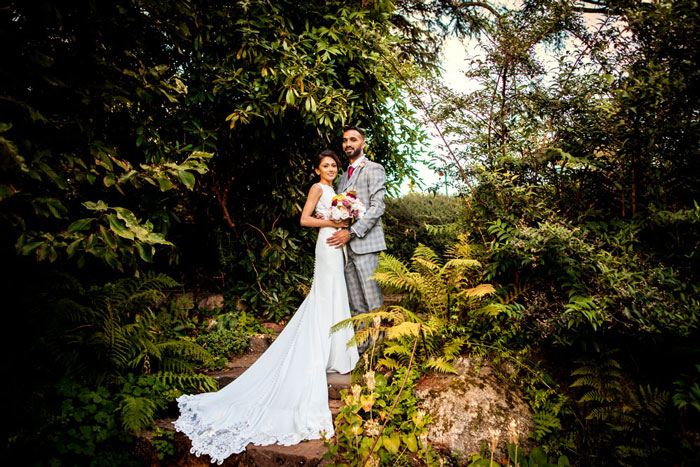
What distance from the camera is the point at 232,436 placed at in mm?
2965

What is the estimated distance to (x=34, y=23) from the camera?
2182 mm

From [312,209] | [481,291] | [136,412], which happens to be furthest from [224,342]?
[481,291]

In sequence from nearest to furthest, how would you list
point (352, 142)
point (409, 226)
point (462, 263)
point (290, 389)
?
point (462, 263) → point (290, 389) → point (352, 142) → point (409, 226)

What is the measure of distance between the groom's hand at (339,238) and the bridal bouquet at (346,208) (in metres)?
0.17

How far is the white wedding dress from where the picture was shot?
117 inches

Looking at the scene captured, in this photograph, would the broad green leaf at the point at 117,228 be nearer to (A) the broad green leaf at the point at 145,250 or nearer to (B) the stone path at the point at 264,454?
(A) the broad green leaf at the point at 145,250

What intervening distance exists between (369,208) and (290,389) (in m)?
2.03

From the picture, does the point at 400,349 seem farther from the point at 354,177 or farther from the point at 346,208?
the point at 354,177

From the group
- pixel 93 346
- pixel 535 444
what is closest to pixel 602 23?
pixel 535 444

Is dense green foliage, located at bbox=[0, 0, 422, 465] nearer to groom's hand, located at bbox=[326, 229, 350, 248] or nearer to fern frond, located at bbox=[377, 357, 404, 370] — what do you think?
groom's hand, located at bbox=[326, 229, 350, 248]

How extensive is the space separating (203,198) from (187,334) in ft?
6.56

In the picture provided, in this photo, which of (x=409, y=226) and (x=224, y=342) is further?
(x=409, y=226)

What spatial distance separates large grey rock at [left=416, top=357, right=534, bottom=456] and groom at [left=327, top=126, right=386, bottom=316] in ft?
4.40

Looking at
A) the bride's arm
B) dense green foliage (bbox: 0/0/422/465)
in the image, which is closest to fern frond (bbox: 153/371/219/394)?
dense green foliage (bbox: 0/0/422/465)
